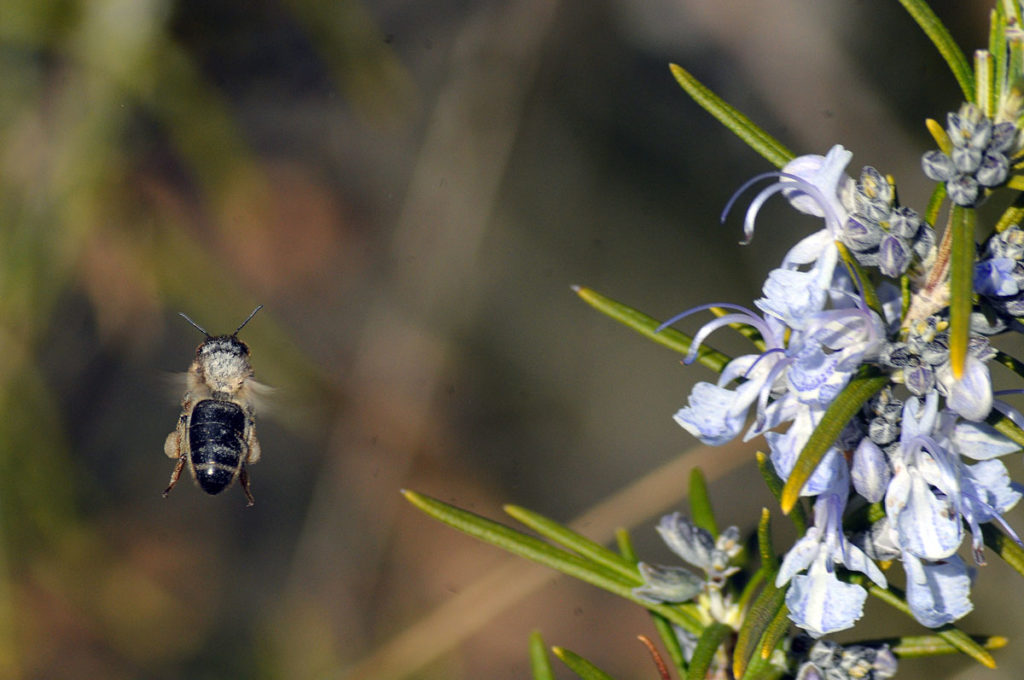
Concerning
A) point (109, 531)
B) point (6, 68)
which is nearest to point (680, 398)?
point (109, 531)

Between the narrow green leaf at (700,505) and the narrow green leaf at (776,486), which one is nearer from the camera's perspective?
the narrow green leaf at (776,486)

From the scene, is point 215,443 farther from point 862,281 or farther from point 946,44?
point 946,44

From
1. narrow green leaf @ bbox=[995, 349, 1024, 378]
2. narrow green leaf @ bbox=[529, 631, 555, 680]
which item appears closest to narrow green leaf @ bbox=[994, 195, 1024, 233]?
narrow green leaf @ bbox=[995, 349, 1024, 378]

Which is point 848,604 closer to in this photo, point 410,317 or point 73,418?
point 410,317

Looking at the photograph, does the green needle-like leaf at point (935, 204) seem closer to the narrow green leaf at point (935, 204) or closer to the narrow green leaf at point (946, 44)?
the narrow green leaf at point (935, 204)

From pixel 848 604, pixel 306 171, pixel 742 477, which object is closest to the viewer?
pixel 848 604

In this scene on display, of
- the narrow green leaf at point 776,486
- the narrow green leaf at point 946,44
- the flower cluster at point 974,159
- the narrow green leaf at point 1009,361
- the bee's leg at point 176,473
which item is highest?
the narrow green leaf at point 946,44

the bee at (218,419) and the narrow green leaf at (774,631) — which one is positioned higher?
the bee at (218,419)

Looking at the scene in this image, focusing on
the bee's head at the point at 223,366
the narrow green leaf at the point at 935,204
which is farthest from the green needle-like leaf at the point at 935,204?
the bee's head at the point at 223,366
